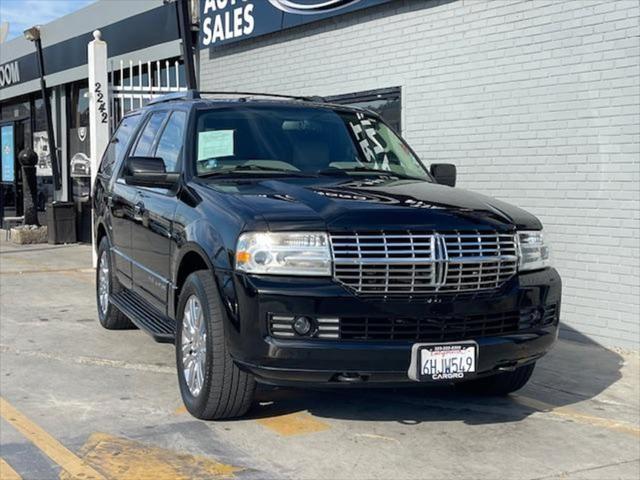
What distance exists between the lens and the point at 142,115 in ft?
23.5

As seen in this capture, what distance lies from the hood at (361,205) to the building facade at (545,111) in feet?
8.83

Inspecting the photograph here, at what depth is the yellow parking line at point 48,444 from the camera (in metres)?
4.21

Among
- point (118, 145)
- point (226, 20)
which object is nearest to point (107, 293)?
point (118, 145)

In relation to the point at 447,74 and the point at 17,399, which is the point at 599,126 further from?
the point at 17,399

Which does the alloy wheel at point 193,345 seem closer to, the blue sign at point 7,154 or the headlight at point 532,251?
the headlight at point 532,251

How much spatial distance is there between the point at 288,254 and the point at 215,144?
1.59 m

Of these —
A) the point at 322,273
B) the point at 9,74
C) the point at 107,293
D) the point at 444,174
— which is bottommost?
the point at 107,293

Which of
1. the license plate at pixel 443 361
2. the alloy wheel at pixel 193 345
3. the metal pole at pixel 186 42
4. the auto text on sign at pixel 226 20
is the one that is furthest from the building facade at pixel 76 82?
the license plate at pixel 443 361

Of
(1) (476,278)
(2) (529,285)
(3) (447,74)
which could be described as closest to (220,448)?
(1) (476,278)

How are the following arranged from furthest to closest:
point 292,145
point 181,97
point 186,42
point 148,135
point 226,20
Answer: point 226,20 → point 186,42 → point 148,135 → point 181,97 → point 292,145

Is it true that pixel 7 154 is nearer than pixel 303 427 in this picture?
No

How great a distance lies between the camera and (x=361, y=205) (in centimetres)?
460

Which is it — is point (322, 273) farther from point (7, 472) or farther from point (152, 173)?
point (7, 472)

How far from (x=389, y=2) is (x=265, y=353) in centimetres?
670
